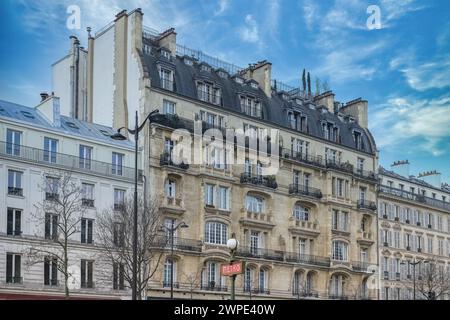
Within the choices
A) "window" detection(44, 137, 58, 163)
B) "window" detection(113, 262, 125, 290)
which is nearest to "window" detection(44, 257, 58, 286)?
"window" detection(113, 262, 125, 290)

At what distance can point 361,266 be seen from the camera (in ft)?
99.7

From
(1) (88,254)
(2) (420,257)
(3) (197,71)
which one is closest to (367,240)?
(2) (420,257)

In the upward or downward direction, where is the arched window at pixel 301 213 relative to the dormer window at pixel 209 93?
downward

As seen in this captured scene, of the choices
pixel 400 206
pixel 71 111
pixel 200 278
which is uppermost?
pixel 71 111

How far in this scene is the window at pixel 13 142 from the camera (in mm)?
19828

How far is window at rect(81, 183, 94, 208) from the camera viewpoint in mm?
21211

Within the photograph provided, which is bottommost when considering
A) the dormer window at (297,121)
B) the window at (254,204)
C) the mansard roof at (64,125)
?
the window at (254,204)

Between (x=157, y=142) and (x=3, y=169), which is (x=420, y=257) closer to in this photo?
(x=157, y=142)

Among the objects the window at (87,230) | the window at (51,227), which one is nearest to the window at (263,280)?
the window at (87,230)

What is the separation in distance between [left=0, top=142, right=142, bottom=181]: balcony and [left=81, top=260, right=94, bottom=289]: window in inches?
101

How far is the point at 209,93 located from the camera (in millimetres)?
27219

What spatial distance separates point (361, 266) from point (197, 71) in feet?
33.2

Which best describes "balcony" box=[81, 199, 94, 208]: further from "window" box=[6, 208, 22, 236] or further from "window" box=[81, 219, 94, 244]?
"window" box=[6, 208, 22, 236]

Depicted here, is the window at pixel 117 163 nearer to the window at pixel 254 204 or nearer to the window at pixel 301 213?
the window at pixel 254 204
